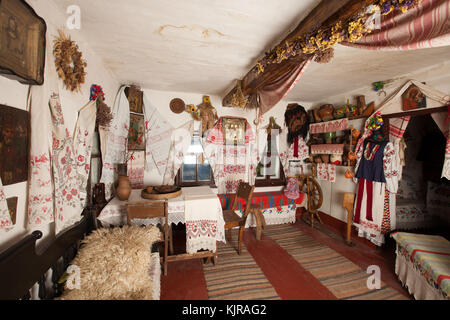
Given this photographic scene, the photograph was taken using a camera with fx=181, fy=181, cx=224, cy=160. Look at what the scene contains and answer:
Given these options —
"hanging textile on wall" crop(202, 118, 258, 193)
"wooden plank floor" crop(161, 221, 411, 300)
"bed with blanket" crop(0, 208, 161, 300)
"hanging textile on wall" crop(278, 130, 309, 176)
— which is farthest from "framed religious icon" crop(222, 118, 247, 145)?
"bed with blanket" crop(0, 208, 161, 300)

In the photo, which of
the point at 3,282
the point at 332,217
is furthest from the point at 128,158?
the point at 332,217

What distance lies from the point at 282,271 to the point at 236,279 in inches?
23.4

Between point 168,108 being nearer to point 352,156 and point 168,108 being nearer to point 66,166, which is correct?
point 66,166

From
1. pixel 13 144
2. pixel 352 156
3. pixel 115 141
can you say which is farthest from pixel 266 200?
pixel 13 144

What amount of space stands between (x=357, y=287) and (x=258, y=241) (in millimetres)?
1339

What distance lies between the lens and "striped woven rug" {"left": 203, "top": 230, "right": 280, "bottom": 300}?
1838 millimetres

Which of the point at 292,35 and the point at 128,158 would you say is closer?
the point at 292,35

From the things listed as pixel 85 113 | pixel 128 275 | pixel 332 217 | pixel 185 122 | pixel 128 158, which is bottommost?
pixel 332 217

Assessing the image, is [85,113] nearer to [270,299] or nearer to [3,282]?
[3,282]

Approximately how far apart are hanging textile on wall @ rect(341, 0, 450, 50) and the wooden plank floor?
2183 millimetres

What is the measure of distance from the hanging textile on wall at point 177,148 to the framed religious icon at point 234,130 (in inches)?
25.3

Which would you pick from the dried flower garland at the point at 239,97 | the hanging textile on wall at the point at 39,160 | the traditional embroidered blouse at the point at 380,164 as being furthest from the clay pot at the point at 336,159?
the hanging textile on wall at the point at 39,160

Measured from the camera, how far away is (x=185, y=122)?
3.26 m

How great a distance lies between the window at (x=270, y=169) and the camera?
3.79 meters
